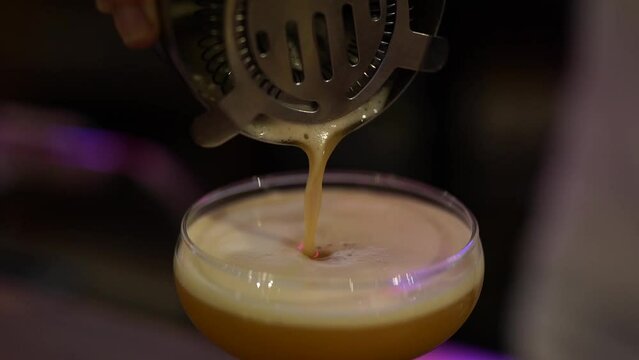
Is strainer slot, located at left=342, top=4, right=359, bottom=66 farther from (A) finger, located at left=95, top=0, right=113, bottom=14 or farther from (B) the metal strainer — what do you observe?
(A) finger, located at left=95, top=0, right=113, bottom=14

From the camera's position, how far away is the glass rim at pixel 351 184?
0.75 meters

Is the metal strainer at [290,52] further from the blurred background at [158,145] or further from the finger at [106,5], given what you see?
the blurred background at [158,145]

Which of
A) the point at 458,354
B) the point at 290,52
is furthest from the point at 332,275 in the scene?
the point at 458,354

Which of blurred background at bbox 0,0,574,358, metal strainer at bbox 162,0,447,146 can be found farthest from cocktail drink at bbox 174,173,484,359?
blurred background at bbox 0,0,574,358

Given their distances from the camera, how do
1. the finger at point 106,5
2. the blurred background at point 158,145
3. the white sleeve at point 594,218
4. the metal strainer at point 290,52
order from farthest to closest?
the blurred background at point 158,145, the white sleeve at point 594,218, the finger at point 106,5, the metal strainer at point 290,52

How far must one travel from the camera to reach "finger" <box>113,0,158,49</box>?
2.40 ft

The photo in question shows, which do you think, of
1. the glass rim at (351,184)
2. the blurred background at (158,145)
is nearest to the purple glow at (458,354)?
the blurred background at (158,145)

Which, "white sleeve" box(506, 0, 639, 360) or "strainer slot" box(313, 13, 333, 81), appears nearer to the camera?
"strainer slot" box(313, 13, 333, 81)

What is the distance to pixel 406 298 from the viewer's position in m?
0.74

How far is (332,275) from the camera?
0.77 meters

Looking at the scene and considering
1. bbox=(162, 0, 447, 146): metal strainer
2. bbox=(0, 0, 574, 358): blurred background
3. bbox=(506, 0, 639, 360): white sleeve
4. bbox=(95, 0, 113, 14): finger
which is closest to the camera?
bbox=(162, 0, 447, 146): metal strainer

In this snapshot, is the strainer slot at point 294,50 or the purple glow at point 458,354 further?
the purple glow at point 458,354

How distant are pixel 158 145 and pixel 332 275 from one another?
1.13 meters

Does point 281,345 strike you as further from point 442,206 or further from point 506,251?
point 506,251
